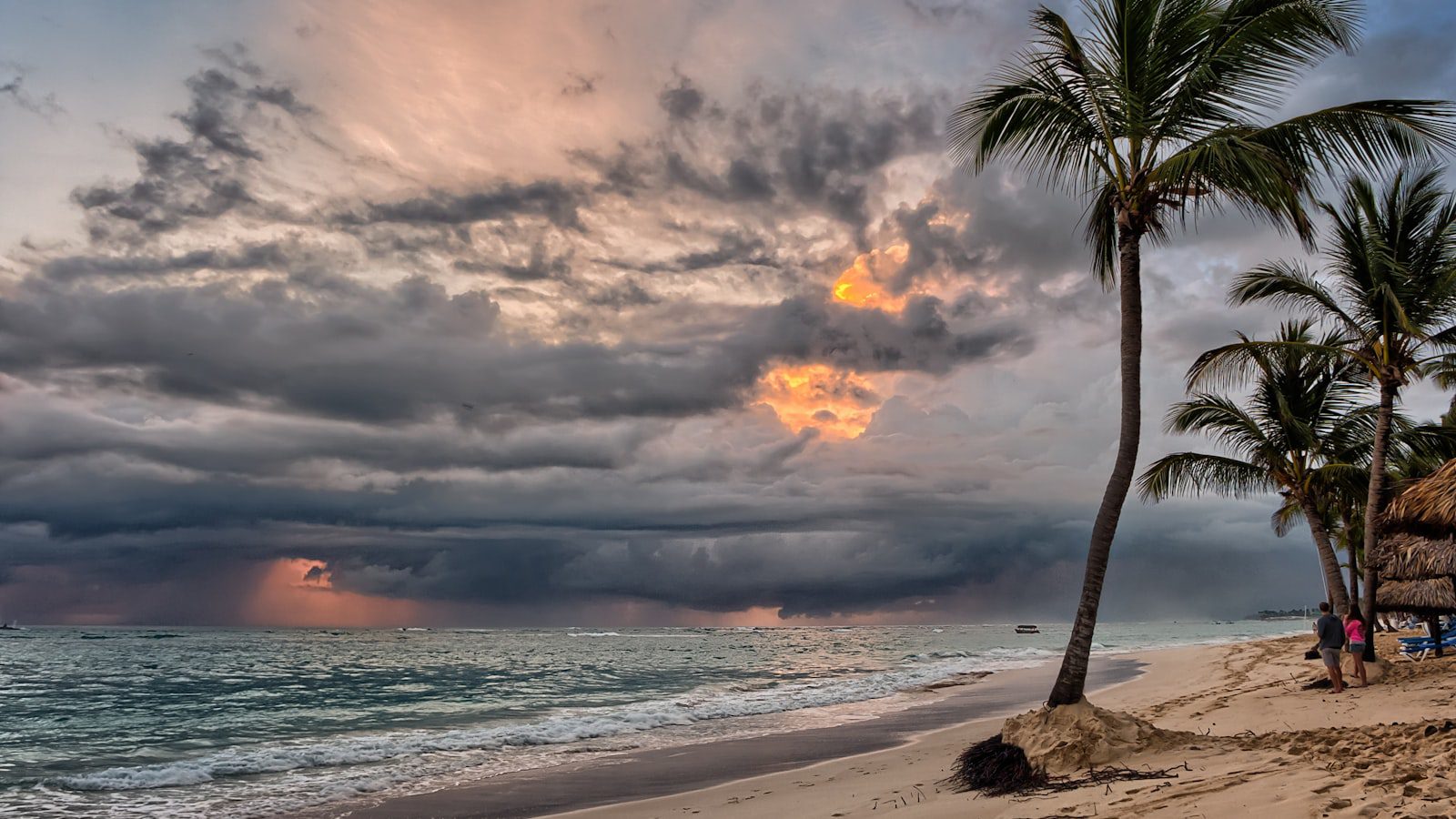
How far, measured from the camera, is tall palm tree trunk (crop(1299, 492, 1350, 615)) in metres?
17.9

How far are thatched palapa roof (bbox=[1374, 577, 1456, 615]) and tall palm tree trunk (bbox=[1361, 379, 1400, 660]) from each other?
337 centimetres

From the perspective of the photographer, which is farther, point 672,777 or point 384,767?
point 384,767

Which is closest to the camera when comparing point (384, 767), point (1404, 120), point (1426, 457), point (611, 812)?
point (1404, 120)

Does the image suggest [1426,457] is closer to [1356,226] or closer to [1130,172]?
[1356,226]

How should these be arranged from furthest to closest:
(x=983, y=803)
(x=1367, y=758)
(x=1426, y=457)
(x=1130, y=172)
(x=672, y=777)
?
(x=1426, y=457), (x=672, y=777), (x=1130, y=172), (x=983, y=803), (x=1367, y=758)

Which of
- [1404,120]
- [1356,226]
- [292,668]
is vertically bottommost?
[292,668]

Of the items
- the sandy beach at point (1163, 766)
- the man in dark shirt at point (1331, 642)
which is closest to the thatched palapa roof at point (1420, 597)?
the sandy beach at point (1163, 766)

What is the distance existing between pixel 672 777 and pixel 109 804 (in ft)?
27.5

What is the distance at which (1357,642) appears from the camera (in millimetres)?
14586

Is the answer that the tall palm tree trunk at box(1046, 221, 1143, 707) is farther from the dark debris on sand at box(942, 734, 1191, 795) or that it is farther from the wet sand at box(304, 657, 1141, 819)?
the wet sand at box(304, 657, 1141, 819)

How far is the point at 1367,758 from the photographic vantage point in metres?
6.97

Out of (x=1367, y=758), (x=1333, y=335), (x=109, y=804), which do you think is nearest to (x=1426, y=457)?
(x=1333, y=335)

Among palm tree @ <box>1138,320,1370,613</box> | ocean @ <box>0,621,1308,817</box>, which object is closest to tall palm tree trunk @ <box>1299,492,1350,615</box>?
palm tree @ <box>1138,320,1370,613</box>

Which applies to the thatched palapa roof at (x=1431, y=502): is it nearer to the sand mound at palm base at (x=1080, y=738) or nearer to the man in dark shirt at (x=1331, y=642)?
the man in dark shirt at (x=1331, y=642)
